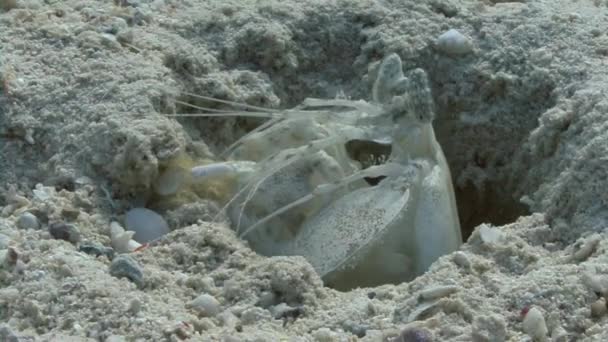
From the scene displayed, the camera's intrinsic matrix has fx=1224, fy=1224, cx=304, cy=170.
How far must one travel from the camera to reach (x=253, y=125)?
2.95 meters

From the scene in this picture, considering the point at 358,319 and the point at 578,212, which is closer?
the point at 358,319

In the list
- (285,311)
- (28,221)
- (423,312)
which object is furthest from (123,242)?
(423,312)

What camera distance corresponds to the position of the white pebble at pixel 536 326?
198cm

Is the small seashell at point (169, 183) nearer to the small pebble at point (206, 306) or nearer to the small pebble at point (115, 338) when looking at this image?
the small pebble at point (206, 306)

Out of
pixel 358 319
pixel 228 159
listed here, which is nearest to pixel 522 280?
pixel 358 319

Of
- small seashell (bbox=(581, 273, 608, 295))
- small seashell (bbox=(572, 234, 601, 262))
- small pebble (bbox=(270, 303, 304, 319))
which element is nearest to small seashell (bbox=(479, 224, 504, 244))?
small seashell (bbox=(572, 234, 601, 262))

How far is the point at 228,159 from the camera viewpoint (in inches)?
110

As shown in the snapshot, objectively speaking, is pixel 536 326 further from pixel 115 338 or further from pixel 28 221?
pixel 28 221

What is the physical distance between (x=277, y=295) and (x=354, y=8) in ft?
3.71

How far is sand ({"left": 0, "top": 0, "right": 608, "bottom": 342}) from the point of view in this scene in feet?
6.79

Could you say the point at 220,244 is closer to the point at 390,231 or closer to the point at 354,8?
the point at 390,231

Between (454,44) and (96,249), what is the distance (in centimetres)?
111

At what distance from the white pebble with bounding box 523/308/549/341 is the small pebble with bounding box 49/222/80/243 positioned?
0.90 m

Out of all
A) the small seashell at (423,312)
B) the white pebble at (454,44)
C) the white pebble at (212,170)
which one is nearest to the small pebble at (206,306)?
the small seashell at (423,312)
